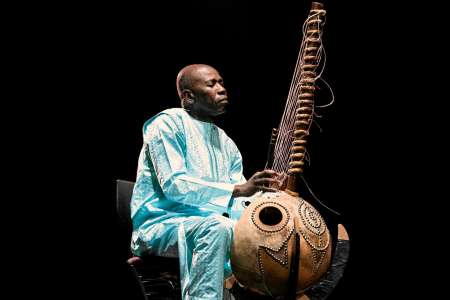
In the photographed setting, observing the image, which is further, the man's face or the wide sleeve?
the man's face

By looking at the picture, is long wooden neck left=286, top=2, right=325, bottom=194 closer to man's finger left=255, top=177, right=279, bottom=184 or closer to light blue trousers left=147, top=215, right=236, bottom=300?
man's finger left=255, top=177, right=279, bottom=184

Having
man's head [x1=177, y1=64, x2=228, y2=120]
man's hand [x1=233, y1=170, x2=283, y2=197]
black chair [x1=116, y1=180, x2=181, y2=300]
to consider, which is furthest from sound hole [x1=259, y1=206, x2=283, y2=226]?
man's head [x1=177, y1=64, x2=228, y2=120]

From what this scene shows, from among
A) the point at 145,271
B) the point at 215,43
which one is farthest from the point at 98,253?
the point at 215,43

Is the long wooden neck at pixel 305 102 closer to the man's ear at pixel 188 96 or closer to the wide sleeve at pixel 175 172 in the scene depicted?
the wide sleeve at pixel 175 172

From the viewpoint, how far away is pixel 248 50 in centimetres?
407

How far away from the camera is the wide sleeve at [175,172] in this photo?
2.88m

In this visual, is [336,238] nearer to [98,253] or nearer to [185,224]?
[185,224]

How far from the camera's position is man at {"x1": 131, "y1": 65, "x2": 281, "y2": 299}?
8.77ft

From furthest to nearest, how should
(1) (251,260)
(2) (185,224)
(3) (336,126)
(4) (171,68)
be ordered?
(4) (171,68) < (3) (336,126) < (2) (185,224) < (1) (251,260)

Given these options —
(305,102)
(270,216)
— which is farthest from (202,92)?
(270,216)

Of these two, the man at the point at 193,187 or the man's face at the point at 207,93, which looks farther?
the man's face at the point at 207,93

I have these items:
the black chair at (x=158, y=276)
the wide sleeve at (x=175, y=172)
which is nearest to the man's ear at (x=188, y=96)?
the wide sleeve at (x=175, y=172)

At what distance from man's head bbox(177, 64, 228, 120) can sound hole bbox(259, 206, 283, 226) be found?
722 mm

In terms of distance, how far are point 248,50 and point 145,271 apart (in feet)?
5.40
